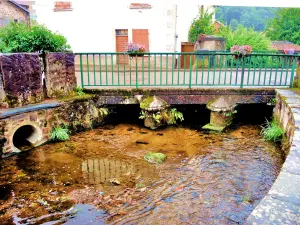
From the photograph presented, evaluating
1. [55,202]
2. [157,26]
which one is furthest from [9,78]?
[157,26]

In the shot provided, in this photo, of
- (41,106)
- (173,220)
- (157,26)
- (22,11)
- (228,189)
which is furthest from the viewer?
(22,11)

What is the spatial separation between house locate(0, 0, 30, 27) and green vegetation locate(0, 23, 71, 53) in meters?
23.0

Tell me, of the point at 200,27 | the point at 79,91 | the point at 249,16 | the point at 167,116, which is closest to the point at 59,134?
the point at 79,91

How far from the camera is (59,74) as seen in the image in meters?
7.16

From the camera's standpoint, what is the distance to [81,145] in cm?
671

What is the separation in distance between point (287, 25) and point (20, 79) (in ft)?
128

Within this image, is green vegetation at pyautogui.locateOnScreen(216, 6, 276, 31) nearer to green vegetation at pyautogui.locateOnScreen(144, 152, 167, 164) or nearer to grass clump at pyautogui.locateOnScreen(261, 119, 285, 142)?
grass clump at pyautogui.locateOnScreen(261, 119, 285, 142)

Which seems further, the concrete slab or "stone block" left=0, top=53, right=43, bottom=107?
"stone block" left=0, top=53, right=43, bottom=107

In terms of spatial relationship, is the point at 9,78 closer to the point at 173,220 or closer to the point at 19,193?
the point at 19,193

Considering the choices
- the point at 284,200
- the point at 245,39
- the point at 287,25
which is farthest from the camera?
the point at 287,25

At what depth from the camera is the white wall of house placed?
14188 mm

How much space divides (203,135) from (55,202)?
4.19m

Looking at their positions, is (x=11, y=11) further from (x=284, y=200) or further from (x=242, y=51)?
(x=284, y=200)

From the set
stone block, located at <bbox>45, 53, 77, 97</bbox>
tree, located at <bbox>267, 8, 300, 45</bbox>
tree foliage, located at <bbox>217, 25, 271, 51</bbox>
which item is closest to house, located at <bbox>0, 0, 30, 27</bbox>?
tree foliage, located at <bbox>217, 25, 271, 51</bbox>
